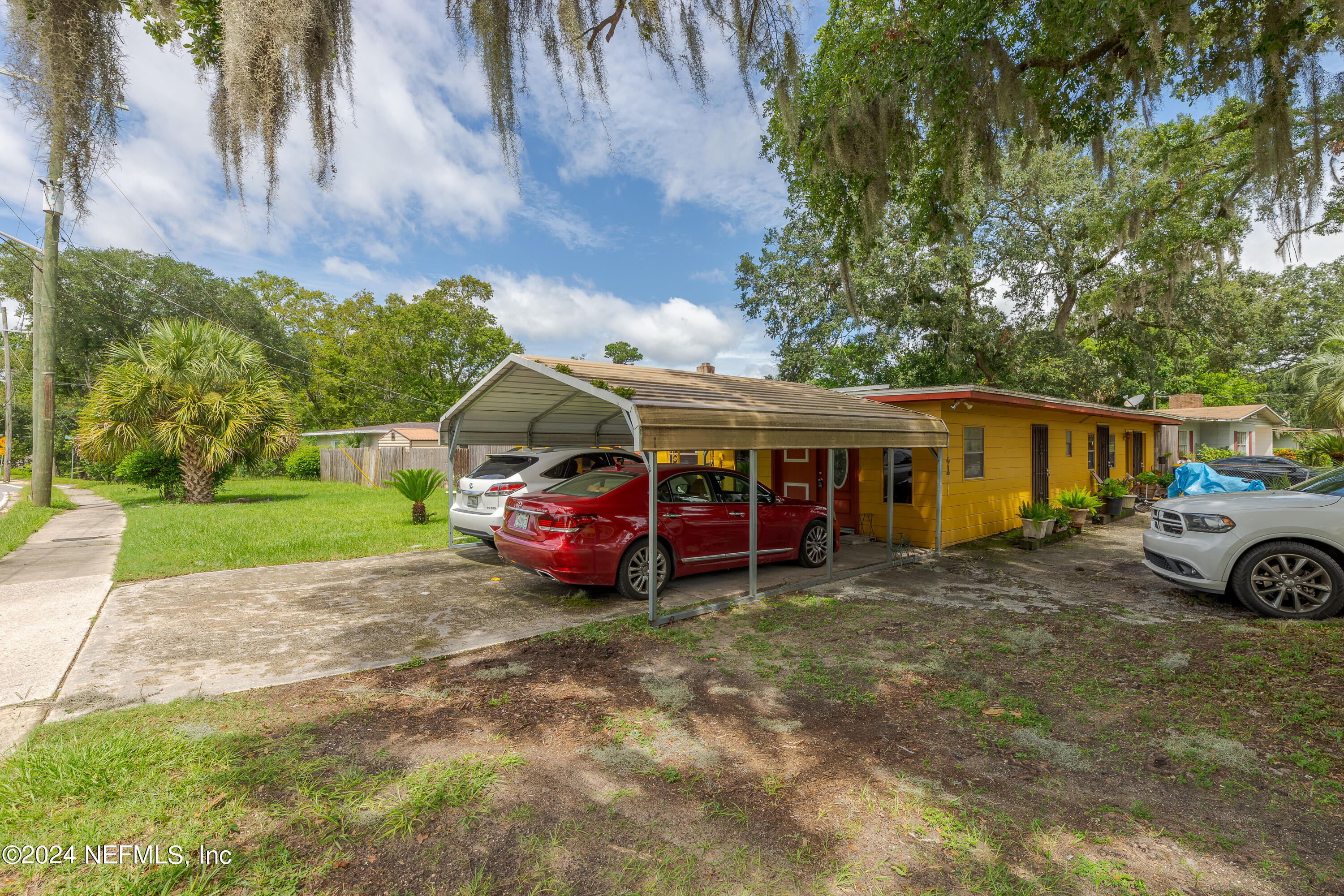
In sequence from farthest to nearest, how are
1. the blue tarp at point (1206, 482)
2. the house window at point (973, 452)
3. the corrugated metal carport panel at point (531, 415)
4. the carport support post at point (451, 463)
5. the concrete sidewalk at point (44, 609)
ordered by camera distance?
1. the blue tarp at point (1206, 482)
2. the house window at point (973, 452)
3. the carport support post at point (451, 463)
4. the corrugated metal carport panel at point (531, 415)
5. the concrete sidewalk at point (44, 609)

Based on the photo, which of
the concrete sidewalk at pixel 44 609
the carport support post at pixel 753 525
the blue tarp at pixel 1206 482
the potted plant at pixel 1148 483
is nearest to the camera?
the concrete sidewalk at pixel 44 609

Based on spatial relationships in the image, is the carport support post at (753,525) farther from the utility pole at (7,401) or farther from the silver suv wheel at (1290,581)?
the utility pole at (7,401)

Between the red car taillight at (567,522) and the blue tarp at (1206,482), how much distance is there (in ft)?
36.3

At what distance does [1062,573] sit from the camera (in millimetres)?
7812

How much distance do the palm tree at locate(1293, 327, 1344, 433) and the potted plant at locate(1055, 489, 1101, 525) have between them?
13960 millimetres

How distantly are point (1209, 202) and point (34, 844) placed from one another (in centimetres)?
1524

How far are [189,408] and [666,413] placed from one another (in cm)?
1530

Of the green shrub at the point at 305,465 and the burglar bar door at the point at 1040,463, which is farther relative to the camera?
the green shrub at the point at 305,465

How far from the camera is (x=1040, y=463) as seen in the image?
12.3 meters

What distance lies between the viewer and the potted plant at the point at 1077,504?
11.2 m

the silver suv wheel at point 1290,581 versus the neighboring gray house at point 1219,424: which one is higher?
the neighboring gray house at point 1219,424

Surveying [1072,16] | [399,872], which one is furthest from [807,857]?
[1072,16]

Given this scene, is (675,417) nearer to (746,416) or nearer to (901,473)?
(746,416)

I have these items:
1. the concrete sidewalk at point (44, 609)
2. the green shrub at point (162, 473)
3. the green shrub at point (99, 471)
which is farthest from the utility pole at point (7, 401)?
the concrete sidewalk at point (44, 609)
